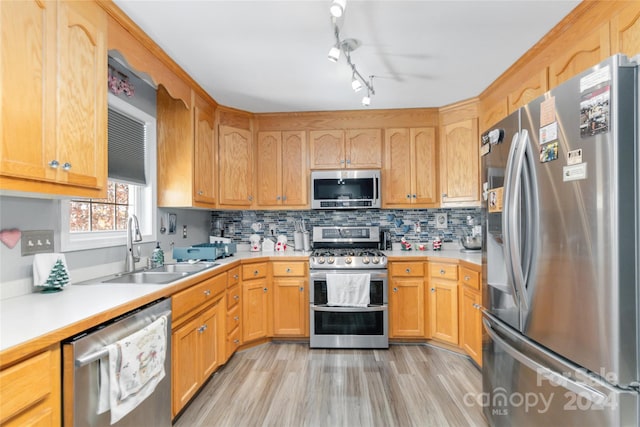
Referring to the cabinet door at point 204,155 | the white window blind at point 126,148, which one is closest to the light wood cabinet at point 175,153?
the cabinet door at point 204,155

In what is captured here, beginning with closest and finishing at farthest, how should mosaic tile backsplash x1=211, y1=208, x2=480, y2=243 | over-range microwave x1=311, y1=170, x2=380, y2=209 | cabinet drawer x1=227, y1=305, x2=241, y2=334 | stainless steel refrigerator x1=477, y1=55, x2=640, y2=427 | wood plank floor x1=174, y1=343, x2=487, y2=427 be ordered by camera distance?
1. stainless steel refrigerator x1=477, y1=55, x2=640, y2=427
2. wood plank floor x1=174, y1=343, x2=487, y2=427
3. cabinet drawer x1=227, y1=305, x2=241, y2=334
4. over-range microwave x1=311, y1=170, x2=380, y2=209
5. mosaic tile backsplash x1=211, y1=208, x2=480, y2=243

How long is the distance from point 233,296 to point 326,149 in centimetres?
176

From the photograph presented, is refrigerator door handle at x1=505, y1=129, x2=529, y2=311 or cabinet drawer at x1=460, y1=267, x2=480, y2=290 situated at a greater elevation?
refrigerator door handle at x1=505, y1=129, x2=529, y2=311

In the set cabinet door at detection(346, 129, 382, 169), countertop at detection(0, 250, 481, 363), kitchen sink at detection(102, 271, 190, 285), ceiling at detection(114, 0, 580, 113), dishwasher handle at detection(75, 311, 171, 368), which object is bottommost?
dishwasher handle at detection(75, 311, 171, 368)

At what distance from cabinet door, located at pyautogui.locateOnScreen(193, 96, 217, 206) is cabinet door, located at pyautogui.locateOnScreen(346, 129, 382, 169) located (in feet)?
4.58

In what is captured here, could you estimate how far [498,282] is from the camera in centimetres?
160

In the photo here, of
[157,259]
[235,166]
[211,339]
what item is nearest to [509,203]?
[211,339]

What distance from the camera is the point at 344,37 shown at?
6.34ft

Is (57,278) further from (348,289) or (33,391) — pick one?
(348,289)

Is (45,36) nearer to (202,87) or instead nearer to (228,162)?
(202,87)

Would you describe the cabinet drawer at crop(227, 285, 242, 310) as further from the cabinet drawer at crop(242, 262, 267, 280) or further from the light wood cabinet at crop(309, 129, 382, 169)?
the light wood cabinet at crop(309, 129, 382, 169)

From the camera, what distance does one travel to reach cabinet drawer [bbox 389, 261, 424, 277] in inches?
117

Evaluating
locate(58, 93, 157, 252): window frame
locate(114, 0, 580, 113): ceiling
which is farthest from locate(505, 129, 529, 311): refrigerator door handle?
locate(58, 93, 157, 252): window frame

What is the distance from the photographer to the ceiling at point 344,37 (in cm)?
168
